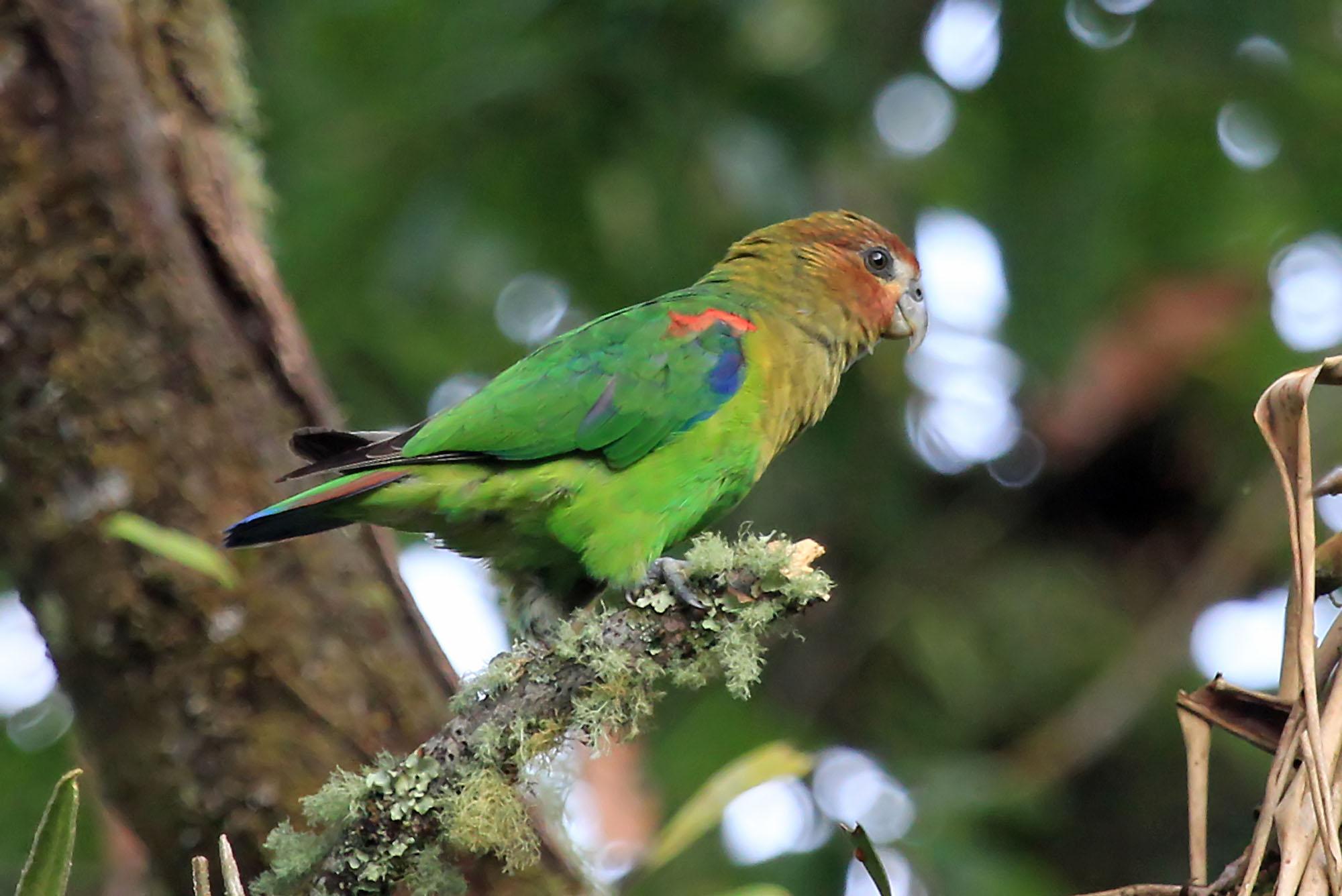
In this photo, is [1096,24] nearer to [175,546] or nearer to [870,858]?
[175,546]

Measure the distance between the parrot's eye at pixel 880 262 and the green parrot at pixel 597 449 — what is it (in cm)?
45

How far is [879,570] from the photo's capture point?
23.0 feet

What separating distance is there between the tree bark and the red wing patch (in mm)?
1042

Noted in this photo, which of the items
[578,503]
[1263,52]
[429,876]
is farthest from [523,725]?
[1263,52]

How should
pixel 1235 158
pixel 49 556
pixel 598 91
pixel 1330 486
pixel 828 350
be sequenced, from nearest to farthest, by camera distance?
pixel 1330 486
pixel 49 556
pixel 828 350
pixel 598 91
pixel 1235 158

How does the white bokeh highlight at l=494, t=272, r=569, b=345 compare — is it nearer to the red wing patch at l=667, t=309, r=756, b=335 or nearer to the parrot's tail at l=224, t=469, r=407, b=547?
the red wing patch at l=667, t=309, r=756, b=335

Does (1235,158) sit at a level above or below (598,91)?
below

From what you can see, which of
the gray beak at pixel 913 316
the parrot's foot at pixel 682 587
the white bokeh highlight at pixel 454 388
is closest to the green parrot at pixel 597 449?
the gray beak at pixel 913 316

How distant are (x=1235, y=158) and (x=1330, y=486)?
15.2ft

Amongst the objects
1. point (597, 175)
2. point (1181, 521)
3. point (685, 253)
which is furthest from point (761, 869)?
point (1181, 521)

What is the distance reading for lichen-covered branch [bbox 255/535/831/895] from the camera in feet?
7.77

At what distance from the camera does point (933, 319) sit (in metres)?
6.79

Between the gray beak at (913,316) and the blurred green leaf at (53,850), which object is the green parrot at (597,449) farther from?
the blurred green leaf at (53,850)

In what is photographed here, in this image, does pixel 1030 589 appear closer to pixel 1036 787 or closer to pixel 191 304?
pixel 1036 787
